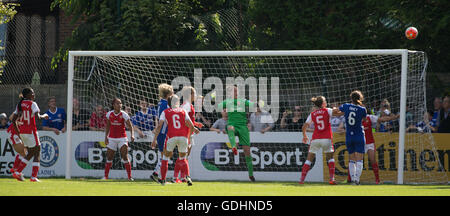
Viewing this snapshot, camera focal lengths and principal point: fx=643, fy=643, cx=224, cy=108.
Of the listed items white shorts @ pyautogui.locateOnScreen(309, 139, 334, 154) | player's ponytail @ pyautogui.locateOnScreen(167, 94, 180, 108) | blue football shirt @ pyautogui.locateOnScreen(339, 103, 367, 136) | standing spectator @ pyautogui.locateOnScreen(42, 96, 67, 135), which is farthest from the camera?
standing spectator @ pyautogui.locateOnScreen(42, 96, 67, 135)

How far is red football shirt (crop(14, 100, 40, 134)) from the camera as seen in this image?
12.0 metres

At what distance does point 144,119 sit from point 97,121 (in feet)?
4.08

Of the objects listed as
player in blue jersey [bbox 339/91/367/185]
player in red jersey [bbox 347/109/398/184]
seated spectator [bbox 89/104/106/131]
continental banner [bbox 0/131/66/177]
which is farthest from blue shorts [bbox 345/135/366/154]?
continental banner [bbox 0/131/66/177]

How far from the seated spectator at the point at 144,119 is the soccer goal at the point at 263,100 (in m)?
Answer: 0.04

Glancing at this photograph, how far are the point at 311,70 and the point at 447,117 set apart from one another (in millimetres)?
3171

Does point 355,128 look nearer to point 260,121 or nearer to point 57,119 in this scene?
point 260,121

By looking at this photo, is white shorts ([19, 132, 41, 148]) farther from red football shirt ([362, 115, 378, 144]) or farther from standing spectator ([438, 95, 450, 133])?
standing spectator ([438, 95, 450, 133])

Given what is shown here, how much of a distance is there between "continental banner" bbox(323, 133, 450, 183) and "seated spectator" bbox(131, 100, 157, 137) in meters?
4.17

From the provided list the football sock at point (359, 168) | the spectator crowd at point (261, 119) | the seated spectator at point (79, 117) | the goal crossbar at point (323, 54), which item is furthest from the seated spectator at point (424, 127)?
the seated spectator at point (79, 117)

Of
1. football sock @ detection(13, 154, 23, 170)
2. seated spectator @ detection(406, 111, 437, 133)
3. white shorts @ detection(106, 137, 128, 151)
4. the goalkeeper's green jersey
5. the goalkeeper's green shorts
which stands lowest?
football sock @ detection(13, 154, 23, 170)

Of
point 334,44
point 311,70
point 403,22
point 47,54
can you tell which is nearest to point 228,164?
point 311,70

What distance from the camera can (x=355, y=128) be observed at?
12070 mm

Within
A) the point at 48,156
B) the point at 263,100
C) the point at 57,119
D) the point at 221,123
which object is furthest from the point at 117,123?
the point at 263,100

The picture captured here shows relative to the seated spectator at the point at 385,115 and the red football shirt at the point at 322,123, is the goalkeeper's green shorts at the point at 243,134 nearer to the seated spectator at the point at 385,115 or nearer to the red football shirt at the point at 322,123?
the red football shirt at the point at 322,123
